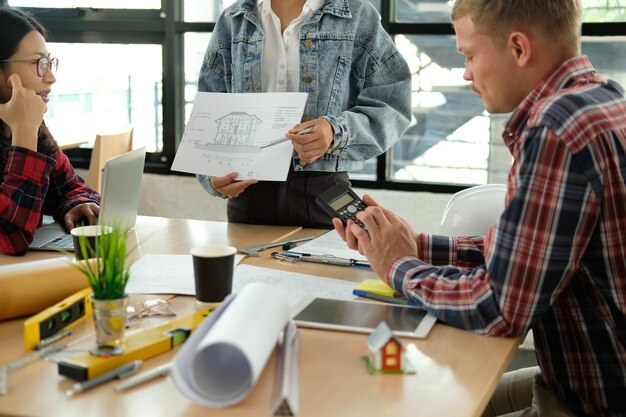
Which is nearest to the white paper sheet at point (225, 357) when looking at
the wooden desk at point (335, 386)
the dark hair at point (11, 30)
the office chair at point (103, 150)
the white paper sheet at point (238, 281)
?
the wooden desk at point (335, 386)

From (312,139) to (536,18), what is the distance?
81cm

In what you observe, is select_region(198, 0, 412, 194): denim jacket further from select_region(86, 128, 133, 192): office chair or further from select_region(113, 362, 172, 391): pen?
select_region(86, 128, 133, 192): office chair

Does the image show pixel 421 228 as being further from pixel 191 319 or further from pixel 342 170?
pixel 191 319

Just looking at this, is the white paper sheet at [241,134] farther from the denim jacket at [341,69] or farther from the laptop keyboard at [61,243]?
the laptop keyboard at [61,243]

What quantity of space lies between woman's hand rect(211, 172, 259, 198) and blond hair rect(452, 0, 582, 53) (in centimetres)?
88

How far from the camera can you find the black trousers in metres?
2.35

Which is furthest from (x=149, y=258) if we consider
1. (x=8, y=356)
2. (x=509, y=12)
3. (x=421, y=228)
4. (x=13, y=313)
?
(x=421, y=228)

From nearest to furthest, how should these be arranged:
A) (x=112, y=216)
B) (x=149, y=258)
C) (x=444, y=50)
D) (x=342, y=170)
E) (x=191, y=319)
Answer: (x=191, y=319) < (x=149, y=258) < (x=112, y=216) < (x=342, y=170) < (x=444, y=50)

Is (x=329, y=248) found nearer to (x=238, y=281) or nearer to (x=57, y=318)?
(x=238, y=281)

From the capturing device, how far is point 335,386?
1176 millimetres

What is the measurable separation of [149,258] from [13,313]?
0.48 metres

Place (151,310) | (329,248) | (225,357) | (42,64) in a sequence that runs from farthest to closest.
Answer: (42,64) < (329,248) < (151,310) < (225,357)

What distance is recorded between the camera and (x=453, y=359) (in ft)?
4.25

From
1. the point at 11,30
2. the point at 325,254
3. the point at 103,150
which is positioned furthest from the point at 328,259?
the point at 103,150
